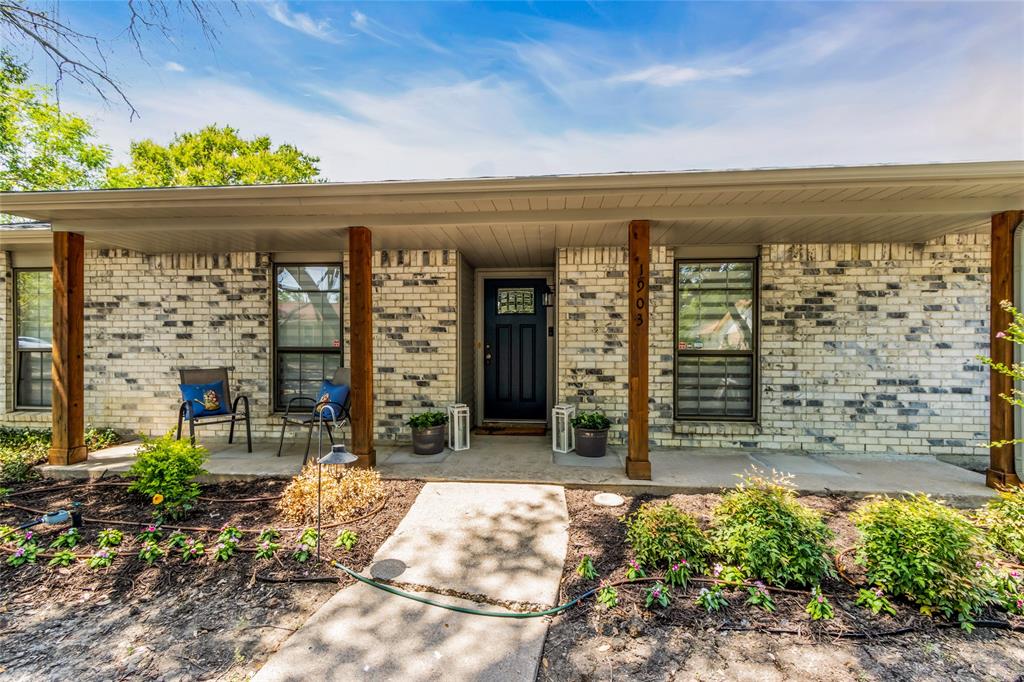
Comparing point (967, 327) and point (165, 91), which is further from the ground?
point (165, 91)

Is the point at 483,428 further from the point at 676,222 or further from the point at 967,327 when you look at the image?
the point at 967,327

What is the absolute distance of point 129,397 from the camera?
205 inches

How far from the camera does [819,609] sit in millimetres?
1991

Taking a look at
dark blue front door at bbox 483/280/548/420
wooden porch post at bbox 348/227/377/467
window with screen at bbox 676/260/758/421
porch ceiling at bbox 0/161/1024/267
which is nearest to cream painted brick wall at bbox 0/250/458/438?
porch ceiling at bbox 0/161/1024/267

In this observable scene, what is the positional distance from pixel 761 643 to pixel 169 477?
3751 millimetres

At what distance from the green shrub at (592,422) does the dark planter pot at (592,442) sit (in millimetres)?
41

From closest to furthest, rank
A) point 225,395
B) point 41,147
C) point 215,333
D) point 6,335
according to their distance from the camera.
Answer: point 225,395 < point 215,333 < point 6,335 < point 41,147

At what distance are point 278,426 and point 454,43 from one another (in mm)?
5568

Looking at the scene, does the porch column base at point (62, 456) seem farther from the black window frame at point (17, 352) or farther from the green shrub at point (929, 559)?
the green shrub at point (929, 559)

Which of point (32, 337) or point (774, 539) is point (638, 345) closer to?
point (774, 539)

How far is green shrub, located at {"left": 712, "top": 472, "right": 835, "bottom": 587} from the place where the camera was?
219 centimetres

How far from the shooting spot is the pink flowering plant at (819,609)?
198cm

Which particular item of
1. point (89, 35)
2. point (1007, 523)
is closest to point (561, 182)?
point (1007, 523)

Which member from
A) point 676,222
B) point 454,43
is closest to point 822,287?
point 676,222
